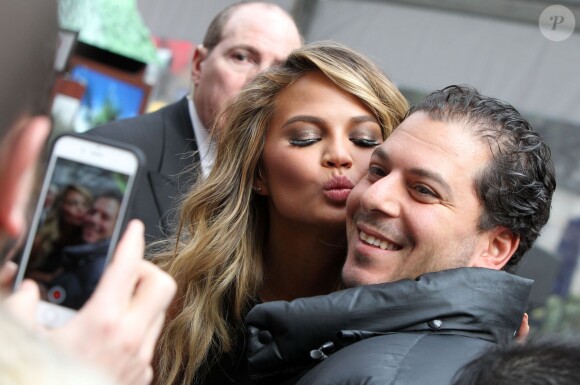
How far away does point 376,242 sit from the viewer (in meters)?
1.96

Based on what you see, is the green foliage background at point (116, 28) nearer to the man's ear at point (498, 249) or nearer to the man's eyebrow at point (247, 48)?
the man's eyebrow at point (247, 48)

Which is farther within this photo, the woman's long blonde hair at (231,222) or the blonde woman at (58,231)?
the woman's long blonde hair at (231,222)

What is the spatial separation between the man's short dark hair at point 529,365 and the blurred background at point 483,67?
2.62 m

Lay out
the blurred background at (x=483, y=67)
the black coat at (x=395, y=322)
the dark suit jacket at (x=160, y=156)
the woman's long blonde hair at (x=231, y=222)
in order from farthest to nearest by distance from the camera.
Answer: the blurred background at (x=483, y=67)
the dark suit jacket at (x=160, y=156)
the woman's long blonde hair at (x=231, y=222)
the black coat at (x=395, y=322)

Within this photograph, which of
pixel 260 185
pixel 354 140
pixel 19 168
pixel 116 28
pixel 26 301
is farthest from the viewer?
pixel 116 28

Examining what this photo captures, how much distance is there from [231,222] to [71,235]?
1.42m

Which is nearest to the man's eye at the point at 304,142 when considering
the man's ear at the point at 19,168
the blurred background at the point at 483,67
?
the man's ear at the point at 19,168

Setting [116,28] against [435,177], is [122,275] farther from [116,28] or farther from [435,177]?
[116,28]

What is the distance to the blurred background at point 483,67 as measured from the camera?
13.3 ft

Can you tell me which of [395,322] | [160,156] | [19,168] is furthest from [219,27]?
[19,168]

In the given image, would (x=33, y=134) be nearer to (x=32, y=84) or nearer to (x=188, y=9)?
(x=32, y=84)

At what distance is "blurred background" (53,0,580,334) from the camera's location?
4.04m

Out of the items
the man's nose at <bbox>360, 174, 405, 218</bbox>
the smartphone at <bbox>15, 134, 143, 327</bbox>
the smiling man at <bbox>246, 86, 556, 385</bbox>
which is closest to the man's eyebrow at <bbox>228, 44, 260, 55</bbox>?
the smiling man at <bbox>246, 86, 556, 385</bbox>

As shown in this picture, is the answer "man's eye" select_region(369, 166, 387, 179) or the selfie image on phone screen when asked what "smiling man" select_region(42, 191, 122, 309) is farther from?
"man's eye" select_region(369, 166, 387, 179)
